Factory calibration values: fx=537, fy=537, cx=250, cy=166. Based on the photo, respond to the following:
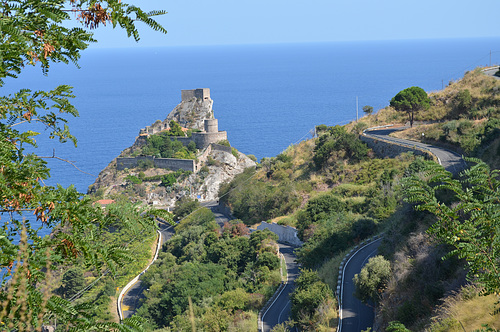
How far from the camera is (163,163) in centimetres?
5612

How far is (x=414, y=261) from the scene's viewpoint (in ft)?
49.7

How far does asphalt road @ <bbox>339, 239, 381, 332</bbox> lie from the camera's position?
15.4m

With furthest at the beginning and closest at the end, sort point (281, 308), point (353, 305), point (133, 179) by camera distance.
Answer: point (133, 179) → point (281, 308) → point (353, 305)

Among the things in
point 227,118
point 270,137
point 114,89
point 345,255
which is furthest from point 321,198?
point 114,89

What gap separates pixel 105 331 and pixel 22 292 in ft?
3.78

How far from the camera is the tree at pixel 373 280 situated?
1616 cm

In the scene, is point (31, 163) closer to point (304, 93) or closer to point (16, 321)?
point (16, 321)

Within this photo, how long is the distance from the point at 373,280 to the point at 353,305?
1261mm

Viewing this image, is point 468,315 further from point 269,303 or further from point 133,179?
point 133,179

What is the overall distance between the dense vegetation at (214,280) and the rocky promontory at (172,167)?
1962cm

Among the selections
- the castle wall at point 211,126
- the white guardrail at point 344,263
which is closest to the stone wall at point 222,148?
the castle wall at point 211,126

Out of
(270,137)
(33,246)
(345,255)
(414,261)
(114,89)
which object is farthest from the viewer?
(114,89)

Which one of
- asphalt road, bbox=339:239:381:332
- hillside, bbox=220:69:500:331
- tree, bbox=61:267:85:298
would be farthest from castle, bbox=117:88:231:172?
asphalt road, bbox=339:239:381:332

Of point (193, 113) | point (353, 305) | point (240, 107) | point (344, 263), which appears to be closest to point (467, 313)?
point (353, 305)
